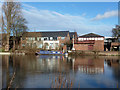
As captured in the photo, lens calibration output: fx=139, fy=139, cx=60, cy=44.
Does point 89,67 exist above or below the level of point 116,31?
below

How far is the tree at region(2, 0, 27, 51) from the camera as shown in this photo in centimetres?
3390

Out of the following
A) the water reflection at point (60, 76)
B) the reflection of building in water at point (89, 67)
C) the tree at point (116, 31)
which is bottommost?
the reflection of building in water at point (89, 67)

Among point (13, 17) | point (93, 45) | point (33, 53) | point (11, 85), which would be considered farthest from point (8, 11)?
point (11, 85)

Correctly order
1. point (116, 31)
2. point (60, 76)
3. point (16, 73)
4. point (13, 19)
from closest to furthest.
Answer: point (60, 76) → point (16, 73) → point (13, 19) → point (116, 31)

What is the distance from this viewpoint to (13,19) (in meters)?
34.9

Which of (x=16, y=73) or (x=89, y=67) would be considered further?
(x=89, y=67)

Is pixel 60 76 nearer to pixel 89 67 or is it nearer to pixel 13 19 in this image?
pixel 89 67

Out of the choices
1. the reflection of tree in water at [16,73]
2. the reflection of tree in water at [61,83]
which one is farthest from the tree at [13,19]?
the reflection of tree in water at [61,83]

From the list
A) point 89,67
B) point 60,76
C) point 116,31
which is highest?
point 116,31

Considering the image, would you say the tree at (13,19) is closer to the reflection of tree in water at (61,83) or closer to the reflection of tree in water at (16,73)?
the reflection of tree in water at (16,73)

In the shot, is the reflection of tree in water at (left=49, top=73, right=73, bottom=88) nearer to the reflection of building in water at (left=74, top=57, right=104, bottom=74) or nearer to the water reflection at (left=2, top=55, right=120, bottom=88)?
the water reflection at (left=2, top=55, right=120, bottom=88)

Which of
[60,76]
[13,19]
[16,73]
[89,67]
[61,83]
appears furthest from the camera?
[13,19]

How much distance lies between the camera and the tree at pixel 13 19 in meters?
33.9

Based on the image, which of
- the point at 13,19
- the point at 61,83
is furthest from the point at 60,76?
the point at 13,19
